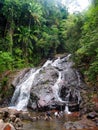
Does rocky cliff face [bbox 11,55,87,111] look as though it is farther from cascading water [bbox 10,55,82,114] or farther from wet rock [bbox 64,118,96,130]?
wet rock [bbox 64,118,96,130]

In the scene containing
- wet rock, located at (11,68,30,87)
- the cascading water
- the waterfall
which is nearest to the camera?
the cascading water

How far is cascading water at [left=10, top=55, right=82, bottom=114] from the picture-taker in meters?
16.9

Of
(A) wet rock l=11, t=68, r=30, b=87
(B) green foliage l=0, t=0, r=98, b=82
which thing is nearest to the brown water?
(A) wet rock l=11, t=68, r=30, b=87

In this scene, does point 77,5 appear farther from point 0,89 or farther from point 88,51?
point 88,51

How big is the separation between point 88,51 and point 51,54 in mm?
16609

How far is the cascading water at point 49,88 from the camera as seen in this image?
16891 mm

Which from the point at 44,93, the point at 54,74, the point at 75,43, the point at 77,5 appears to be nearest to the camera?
the point at 44,93

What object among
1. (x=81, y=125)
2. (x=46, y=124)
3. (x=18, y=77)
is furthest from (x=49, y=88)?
(x=81, y=125)

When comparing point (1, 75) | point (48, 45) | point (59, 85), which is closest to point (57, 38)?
point (48, 45)

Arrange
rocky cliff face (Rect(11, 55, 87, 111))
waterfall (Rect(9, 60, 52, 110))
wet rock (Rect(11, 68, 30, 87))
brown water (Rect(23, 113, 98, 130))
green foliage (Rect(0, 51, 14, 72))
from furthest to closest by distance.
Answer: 1. green foliage (Rect(0, 51, 14, 72))
2. wet rock (Rect(11, 68, 30, 87))
3. waterfall (Rect(9, 60, 52, 110))
4. rocky cliff face (Rect(11, 55, 87, 111))
5. brown water (Rect(23, 113, 98, 130))

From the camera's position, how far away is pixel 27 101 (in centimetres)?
1775

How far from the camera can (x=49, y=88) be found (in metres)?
18.0

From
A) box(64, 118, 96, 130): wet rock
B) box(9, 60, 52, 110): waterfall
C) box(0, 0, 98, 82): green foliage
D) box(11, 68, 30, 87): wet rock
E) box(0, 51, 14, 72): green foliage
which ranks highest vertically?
box(0, 0, 98, 82): green foliage

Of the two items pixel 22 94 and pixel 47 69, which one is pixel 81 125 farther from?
pixel 47 69
